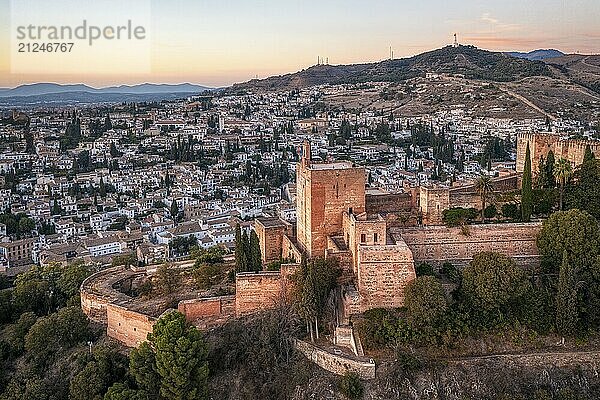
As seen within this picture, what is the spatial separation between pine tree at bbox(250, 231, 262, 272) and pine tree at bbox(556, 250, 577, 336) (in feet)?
28.3

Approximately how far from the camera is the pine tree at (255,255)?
19.2 metres

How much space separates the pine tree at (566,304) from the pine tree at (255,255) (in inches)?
340

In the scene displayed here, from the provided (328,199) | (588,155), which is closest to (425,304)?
(328,199)

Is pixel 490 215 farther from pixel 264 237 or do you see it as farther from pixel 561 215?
pixel 264 237

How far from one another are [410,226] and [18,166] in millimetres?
52801

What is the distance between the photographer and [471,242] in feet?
58.1

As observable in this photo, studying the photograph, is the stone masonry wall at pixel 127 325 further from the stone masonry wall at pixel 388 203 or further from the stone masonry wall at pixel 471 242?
the stone masonry wall at pixel 471 242

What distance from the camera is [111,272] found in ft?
73.2

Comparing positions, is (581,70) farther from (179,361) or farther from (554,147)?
(179,361)

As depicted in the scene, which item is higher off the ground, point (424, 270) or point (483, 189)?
point (483, 189)

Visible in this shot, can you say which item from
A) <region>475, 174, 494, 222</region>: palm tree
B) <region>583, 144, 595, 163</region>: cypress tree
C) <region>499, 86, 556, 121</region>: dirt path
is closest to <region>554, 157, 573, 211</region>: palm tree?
<region>583, 144, 595, 163</region>: cypress tree

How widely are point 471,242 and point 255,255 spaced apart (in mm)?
6514

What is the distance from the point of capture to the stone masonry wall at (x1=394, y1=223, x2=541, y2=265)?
57.9ft

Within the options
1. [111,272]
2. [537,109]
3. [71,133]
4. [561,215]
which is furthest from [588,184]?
[71,133]
